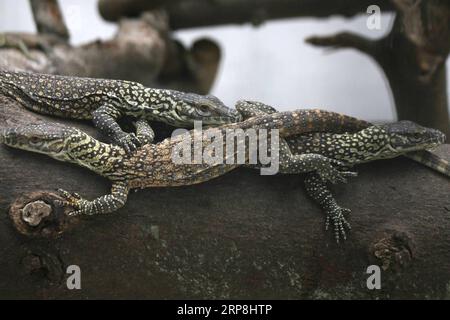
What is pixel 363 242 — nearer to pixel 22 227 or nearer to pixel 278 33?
pixel 22 227

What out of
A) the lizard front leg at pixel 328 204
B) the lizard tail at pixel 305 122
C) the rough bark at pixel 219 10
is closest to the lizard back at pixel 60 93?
the lizard tail at pixel 305 122

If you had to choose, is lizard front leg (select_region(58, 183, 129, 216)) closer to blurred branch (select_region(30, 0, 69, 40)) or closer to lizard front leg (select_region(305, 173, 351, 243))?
lizard front leg (select_region(305, 173, 351, 243))

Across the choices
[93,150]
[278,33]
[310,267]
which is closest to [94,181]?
[93,150]

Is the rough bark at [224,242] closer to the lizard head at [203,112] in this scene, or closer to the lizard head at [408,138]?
the lizard head at [408,138]

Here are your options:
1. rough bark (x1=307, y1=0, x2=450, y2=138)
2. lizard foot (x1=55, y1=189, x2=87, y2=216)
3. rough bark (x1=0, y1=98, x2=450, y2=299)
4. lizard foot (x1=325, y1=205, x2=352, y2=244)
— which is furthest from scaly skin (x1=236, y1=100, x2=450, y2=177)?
rough bark (x1=307, y1=0, x2=450, y2=138)

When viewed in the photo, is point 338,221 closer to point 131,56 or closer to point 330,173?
point 330,173

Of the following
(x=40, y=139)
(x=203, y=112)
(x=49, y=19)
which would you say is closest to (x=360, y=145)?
(x=203, y=112)
